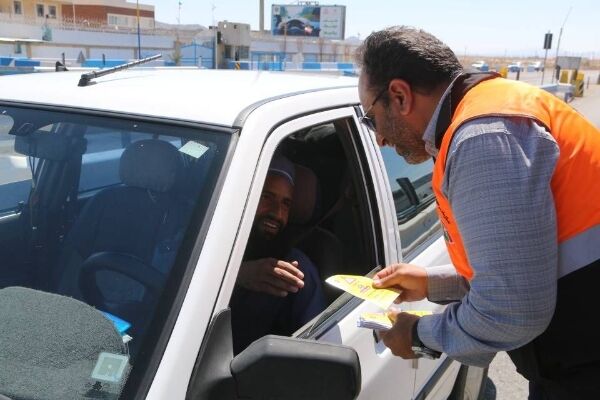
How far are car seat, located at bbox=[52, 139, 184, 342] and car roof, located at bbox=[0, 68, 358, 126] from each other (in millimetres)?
123

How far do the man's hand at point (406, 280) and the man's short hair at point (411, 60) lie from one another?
0.61m

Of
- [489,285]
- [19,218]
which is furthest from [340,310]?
[19,218]

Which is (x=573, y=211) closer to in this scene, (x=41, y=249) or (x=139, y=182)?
(x=139, y=182)

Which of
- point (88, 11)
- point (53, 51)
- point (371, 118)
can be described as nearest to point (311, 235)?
point (371, 118)

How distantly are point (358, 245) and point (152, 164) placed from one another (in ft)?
3.22

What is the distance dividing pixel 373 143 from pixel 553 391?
1.06m

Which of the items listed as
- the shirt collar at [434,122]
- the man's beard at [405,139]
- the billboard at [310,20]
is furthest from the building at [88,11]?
the shirt collar at [434,122]

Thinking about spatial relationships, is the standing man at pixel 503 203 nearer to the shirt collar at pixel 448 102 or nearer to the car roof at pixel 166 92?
the shirt collar at pixel 448 102

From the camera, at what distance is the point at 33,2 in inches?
2093

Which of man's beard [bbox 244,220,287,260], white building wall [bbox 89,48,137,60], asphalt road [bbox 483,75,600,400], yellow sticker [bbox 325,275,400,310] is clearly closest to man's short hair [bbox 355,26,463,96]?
yellow sticker [bbox 325,275,400,310]

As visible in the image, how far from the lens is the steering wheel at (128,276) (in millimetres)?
1381

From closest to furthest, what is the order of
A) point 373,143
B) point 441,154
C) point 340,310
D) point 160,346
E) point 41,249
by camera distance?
point 160,346
point 441,154
point 41,249
point 340,310
point 373,143

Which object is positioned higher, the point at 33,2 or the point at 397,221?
the point at 33,2

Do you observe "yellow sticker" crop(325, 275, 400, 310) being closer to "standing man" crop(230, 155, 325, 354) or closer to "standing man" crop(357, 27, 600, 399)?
"standing man" crop(357, 27, 600, 399)
